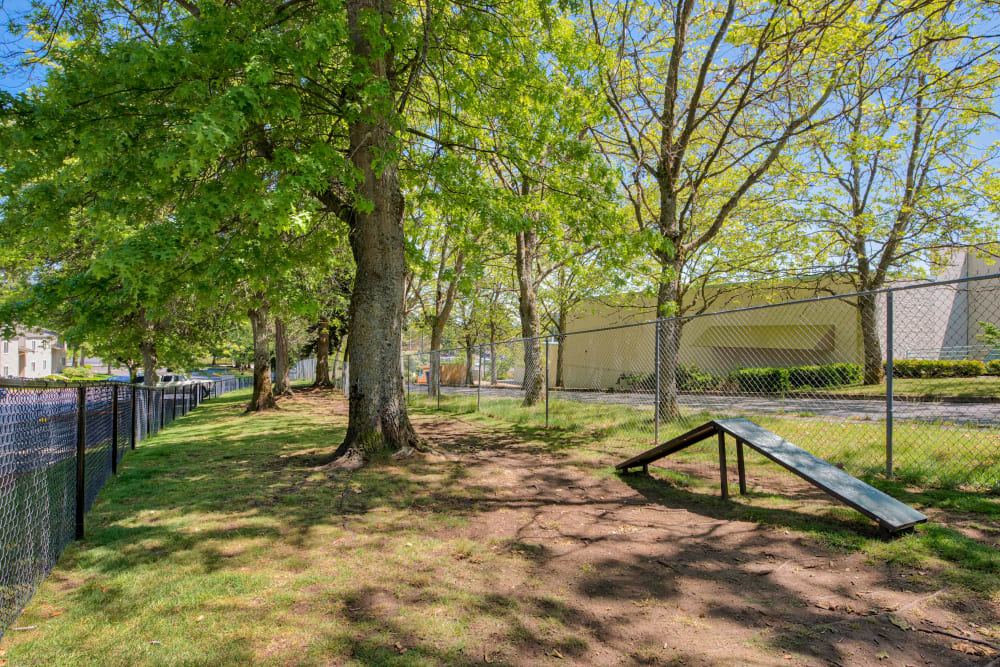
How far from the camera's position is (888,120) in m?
6.98

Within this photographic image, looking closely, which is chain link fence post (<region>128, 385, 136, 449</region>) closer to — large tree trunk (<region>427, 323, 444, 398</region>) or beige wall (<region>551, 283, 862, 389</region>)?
large tree trunk (<region>427, 323, 444, 398</region>)

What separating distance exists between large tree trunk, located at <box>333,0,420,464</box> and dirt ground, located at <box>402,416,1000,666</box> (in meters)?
2.25

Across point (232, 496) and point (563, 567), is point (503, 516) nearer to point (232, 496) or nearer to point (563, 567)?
point (563, 567)

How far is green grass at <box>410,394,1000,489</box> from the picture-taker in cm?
539

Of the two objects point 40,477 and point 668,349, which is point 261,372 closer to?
point 668,349

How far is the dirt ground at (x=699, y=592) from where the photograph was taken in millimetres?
2586

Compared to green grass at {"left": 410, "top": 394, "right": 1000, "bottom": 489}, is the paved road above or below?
above

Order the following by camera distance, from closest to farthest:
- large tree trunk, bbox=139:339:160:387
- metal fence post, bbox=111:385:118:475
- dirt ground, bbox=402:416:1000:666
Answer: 1. dirt ground, bbox=402:416:1000:666
2. metal fence post, bbox=111:385:118:475
3. large tree trunk, bbox=139:339:160:387

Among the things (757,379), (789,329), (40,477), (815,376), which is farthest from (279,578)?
(789,329)

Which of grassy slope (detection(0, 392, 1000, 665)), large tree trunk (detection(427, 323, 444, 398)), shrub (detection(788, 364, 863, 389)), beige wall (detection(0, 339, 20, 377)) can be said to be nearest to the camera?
grassy slope (detection(0, 392, 1000, 665))

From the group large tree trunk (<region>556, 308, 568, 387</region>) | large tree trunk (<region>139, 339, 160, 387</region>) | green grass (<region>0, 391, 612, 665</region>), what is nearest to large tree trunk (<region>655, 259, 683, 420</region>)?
green grass (<region>0, 391, 612, 665</region>)

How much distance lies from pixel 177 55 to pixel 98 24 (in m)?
3.54

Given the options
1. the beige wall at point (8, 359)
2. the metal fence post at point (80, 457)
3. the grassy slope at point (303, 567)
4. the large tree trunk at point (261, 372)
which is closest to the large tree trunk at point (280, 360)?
the large tree trunk at point (261, 372)

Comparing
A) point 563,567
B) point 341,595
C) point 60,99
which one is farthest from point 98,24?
point 563,567
